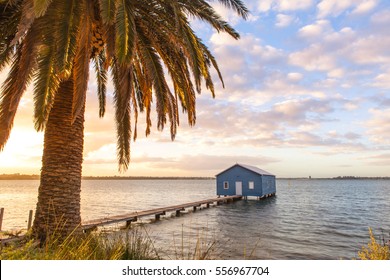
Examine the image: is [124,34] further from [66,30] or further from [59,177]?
[59,177]

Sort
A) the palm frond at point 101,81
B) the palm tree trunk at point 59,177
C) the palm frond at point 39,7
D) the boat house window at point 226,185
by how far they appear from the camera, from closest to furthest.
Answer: the palm frond at point 39,7 → the palm tree trunk at point 59,177 → the palm frond at point 101,81 → the boat house window at point 226,185

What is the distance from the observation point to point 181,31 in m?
7.18

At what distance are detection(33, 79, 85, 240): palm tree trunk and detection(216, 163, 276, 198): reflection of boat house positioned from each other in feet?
127

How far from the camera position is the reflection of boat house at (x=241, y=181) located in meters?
45.5

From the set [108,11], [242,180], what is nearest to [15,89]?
[108,11]

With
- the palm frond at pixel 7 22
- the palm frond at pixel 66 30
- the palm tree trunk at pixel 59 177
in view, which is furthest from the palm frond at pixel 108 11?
the palm frond at pixel 7 22

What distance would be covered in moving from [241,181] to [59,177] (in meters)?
40.7

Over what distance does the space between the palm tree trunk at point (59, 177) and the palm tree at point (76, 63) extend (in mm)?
24

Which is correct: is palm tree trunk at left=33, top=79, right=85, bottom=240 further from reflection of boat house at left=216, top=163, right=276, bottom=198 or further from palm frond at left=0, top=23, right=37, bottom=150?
reflection of boat house at left=216, top=163, right=276, bottom=198

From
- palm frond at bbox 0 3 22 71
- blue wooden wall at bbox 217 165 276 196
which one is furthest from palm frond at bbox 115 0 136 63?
blue wooden wall at bbox 217 165 276 196

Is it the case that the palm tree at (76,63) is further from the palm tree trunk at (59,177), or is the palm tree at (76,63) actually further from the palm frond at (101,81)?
the palm frond at (101,81)

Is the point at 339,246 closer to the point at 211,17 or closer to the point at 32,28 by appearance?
the point at 211,17
